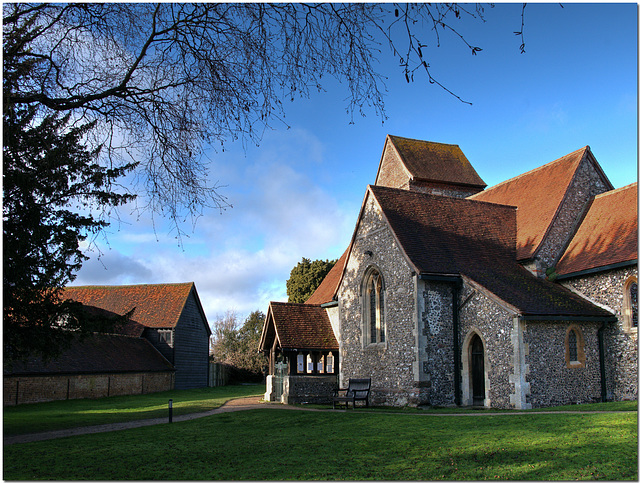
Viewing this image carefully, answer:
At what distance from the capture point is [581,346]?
56.9ft

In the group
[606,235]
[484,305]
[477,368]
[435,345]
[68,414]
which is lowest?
[68,414]

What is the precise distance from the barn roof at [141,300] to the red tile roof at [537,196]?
990 inches

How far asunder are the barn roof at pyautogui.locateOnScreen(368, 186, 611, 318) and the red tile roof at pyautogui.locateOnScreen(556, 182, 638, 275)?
4.14 feet

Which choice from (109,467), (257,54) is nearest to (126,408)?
(109,467)

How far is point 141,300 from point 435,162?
2494 cm

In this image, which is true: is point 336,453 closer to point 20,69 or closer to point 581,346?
point 20,69

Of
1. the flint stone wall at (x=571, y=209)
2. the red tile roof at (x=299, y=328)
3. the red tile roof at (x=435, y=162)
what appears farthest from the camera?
the red tile roof at (x=435, y=162)

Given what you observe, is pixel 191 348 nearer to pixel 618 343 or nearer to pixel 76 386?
pixel 76 386

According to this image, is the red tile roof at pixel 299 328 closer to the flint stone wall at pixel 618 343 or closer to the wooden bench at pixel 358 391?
the wooden bench at pixel 358 391

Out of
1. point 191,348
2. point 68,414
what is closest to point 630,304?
point 68,414

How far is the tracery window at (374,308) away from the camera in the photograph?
68.8ft

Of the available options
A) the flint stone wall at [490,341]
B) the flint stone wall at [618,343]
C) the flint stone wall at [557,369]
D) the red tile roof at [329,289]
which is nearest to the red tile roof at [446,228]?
the flint stone wall at [490,341]

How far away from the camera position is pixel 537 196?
2312cm

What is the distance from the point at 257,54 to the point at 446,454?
6499 mm
